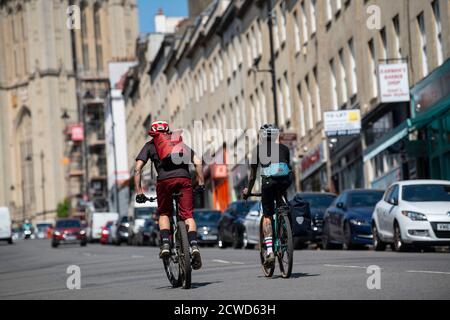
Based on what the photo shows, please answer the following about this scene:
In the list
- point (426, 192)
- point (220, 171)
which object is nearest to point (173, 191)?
point (426, 192)

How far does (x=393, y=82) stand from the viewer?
37375 mm

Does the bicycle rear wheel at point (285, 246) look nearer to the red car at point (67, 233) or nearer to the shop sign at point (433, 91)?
the shop sign at point (433, 91)

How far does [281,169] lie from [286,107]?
39655mm

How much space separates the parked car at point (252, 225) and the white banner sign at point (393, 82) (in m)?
5.00

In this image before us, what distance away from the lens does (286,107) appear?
55.7m

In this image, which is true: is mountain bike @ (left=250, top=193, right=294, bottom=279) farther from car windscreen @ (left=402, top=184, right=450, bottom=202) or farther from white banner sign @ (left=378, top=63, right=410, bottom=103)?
white banner sign @ (left=378, top=63, right=410, bottom=103)

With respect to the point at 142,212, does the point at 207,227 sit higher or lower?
lower

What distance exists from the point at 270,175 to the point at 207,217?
2820 cm

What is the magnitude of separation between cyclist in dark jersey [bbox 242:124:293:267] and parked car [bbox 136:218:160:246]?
31.8 meters

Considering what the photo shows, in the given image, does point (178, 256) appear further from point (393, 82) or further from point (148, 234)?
point (148, 234)

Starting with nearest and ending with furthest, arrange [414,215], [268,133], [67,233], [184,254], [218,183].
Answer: [184,254], [268,133], [414,215], [67,233], [218,183]

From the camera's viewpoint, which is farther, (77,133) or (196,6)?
(77,133)

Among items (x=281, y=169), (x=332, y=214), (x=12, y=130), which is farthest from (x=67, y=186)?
(x=281, y=169)
